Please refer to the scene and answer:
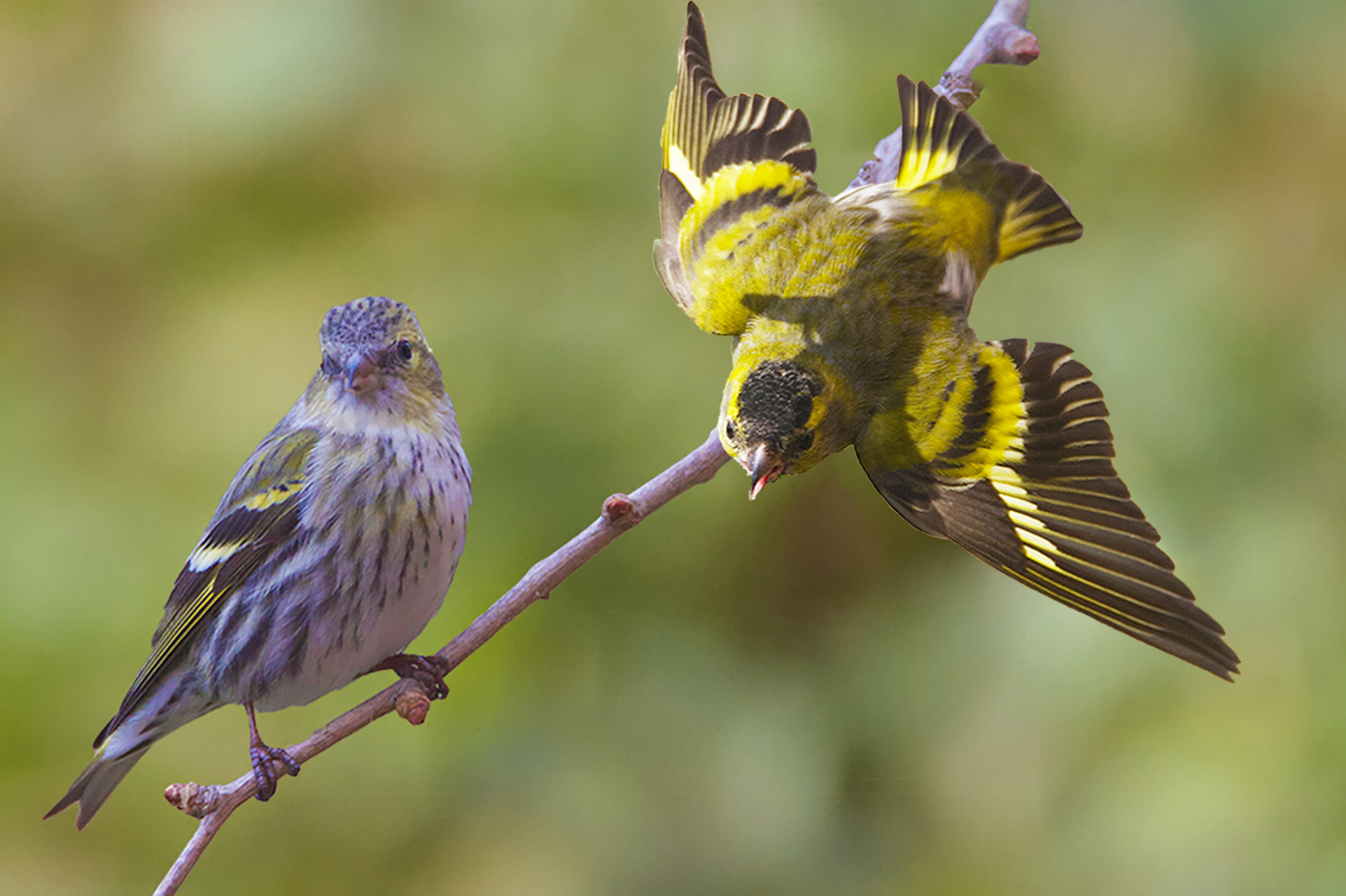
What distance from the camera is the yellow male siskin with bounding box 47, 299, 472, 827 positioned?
92cm

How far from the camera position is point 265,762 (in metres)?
0.92

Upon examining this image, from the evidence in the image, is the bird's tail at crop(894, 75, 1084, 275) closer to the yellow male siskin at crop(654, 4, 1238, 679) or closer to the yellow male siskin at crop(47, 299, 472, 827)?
the yellow male siskin at crop(654, 4, 1238, 679)

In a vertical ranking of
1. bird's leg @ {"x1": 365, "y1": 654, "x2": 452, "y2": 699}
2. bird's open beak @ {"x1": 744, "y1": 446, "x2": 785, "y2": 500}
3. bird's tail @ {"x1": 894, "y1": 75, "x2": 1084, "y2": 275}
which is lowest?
bird's leg @ {"x1": 365, "y1": 654, "x2": 452, "y2": 699}

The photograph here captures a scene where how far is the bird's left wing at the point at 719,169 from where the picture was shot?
1068 millimetres

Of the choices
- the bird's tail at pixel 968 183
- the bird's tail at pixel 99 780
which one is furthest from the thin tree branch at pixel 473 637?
the bird's tail at pixel 968 183

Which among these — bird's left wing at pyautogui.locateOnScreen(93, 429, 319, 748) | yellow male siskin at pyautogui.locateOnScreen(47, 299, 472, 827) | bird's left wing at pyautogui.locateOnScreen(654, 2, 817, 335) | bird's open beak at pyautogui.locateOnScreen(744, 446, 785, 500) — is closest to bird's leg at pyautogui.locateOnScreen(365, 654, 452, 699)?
yellow male siskin at pyautogui.locateOnScreen(47, 299, 472, 827)

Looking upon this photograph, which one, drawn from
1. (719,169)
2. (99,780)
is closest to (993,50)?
(719,169)

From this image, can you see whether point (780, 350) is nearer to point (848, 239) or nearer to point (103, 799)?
point (848, 239)

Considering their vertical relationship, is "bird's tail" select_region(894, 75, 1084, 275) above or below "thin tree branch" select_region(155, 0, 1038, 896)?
above

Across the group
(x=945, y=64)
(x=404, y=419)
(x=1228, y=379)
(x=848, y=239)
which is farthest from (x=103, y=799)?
(x=1228, y=379)

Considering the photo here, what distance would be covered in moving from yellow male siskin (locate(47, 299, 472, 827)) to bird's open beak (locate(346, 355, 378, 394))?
0.04 metres

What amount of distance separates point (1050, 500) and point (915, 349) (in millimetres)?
178

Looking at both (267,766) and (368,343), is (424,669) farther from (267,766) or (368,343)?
(368,343)

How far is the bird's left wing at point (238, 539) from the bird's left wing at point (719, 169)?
393 mm
